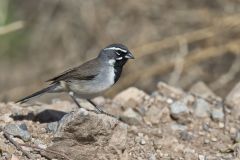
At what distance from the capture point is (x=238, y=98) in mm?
8688

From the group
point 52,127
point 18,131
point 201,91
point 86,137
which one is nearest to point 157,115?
point 201,91

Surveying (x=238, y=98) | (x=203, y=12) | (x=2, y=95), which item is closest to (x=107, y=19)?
(x=203, y=12)

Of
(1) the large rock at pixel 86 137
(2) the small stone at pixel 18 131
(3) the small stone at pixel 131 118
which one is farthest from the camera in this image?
(3) the small stone at pixel 131 118

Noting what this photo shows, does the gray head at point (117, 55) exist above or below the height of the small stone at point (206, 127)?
above

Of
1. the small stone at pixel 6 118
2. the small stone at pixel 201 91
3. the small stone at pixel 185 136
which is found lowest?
the small stone at pixel 6 118

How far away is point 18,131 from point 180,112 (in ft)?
7.62

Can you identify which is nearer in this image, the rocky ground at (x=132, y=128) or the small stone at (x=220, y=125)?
the rocky ground at (x=132, y=128)

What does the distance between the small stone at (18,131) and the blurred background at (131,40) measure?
4.09 metres

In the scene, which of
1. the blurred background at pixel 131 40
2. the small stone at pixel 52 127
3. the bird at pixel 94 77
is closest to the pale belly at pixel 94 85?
the bird at pixel 94 77

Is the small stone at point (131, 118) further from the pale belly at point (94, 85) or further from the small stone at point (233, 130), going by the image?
the small stone at point (233, 130)

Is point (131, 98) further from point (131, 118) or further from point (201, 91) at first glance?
point (201, 91)

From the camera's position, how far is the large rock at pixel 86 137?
6.59m

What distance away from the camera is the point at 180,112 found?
27.4 ft

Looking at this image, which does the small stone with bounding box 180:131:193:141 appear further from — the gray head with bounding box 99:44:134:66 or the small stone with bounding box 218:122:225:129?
the gray head with bounding box 99:44:134:66
